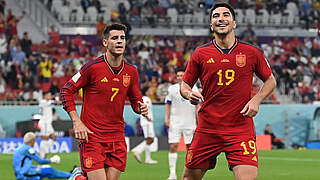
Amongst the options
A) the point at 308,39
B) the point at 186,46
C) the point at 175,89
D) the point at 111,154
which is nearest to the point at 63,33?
the point at 186,46

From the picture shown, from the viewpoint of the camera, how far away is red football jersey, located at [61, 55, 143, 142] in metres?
7.38

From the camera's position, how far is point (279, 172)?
1505 centimetres

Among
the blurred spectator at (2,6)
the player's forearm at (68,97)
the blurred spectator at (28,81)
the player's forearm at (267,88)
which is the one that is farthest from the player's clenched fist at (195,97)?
the blurred spectator at (2,6)

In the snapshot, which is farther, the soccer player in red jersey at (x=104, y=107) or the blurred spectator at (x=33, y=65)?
the blurred spectator at (x=33, y=65)

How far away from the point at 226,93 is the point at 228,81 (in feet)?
0.43

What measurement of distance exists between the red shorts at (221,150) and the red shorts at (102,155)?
943 millimetres

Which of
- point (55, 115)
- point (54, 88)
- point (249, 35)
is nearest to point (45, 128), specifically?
point (55, 115)

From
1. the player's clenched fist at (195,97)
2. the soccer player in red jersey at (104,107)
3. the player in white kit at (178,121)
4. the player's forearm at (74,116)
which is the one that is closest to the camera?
the player's clenched fist at (195,97)

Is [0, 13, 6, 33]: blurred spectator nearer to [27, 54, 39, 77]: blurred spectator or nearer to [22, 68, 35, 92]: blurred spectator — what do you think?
[27, 54, 39, 77]: blurred spectator

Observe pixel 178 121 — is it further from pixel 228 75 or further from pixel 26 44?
pixel 26 44

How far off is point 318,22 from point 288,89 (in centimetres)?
784

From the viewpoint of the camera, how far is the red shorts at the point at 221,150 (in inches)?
263

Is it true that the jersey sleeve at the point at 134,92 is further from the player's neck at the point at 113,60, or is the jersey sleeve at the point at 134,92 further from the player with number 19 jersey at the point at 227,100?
the player with number 19 jersey at the point at 227,100

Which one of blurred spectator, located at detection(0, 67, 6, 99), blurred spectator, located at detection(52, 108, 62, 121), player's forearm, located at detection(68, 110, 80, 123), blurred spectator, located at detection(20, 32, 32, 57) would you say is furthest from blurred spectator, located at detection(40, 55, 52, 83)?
player's forearm, located at detection(68, 110, 80, 123)
